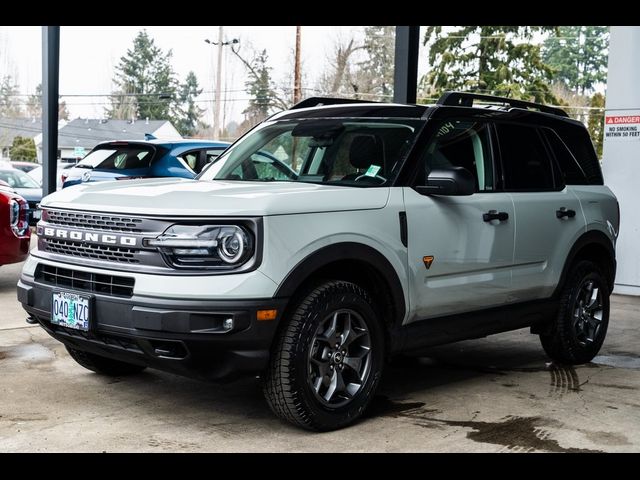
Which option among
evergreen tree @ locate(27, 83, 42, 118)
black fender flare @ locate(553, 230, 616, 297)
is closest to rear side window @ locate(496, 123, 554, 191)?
black fender flare @ locate(553, 230, 616, 297)

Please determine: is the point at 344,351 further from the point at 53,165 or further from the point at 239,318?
the point at 53,165

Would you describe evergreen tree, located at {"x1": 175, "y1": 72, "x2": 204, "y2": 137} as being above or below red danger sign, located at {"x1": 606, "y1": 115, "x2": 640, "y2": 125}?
above

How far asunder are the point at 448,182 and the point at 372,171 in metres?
0.45

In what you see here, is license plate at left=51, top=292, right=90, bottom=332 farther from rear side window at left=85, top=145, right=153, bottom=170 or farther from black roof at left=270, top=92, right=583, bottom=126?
rear side window at left=85, top=145, right=153, bottom=170

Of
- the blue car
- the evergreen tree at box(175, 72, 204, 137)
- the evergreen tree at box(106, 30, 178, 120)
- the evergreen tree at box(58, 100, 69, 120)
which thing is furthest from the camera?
the evergreen tree at box(58, 100, 69, 120)

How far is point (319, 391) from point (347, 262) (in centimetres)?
69

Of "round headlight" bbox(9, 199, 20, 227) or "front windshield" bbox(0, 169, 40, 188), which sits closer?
"round headlight" bbox(9, 199, 20, 227)

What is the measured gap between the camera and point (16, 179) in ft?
54.7

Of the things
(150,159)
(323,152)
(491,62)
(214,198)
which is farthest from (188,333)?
(491,62)

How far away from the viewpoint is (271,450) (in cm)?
409

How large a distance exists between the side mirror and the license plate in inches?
76.4

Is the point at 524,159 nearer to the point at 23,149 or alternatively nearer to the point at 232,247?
the point at 232,247

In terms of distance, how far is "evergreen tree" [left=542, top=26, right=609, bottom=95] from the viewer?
39.6 metres

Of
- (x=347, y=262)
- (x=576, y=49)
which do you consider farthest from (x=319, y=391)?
(x=576, y=49)
